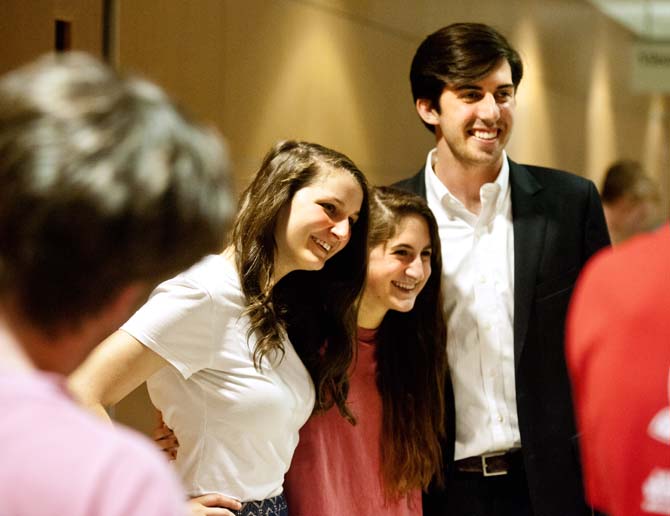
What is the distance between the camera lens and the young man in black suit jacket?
278cm

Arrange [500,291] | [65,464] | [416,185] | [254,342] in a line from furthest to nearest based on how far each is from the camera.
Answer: [416,185] < [500,291] < [254,342] < [65,464]

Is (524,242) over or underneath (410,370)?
over

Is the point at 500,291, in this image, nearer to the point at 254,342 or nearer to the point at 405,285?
the point at 405,285

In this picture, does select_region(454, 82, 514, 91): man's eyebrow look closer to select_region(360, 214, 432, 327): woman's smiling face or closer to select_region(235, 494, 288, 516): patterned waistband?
select_region(360, 214, 432, 327): woman's smiling face

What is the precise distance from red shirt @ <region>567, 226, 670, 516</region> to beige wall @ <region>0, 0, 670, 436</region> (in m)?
2.43

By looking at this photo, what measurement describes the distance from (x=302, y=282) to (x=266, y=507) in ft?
1.84

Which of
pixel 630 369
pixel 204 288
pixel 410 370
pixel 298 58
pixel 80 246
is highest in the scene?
pixel 80 246

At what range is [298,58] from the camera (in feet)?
14.2

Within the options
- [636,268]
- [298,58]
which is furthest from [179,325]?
[298,58]

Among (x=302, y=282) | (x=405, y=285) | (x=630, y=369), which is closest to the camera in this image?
(x=630, y=369)

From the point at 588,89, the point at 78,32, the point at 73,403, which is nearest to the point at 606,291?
the point at 73,403

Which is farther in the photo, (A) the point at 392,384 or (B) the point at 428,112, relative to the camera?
(B) the point at 428,112

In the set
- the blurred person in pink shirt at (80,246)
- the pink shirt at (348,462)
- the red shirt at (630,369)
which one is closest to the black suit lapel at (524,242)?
the pink shirt at (348,462)

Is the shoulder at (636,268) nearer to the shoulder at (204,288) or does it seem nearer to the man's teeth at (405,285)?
the shoulder at (204,288)
